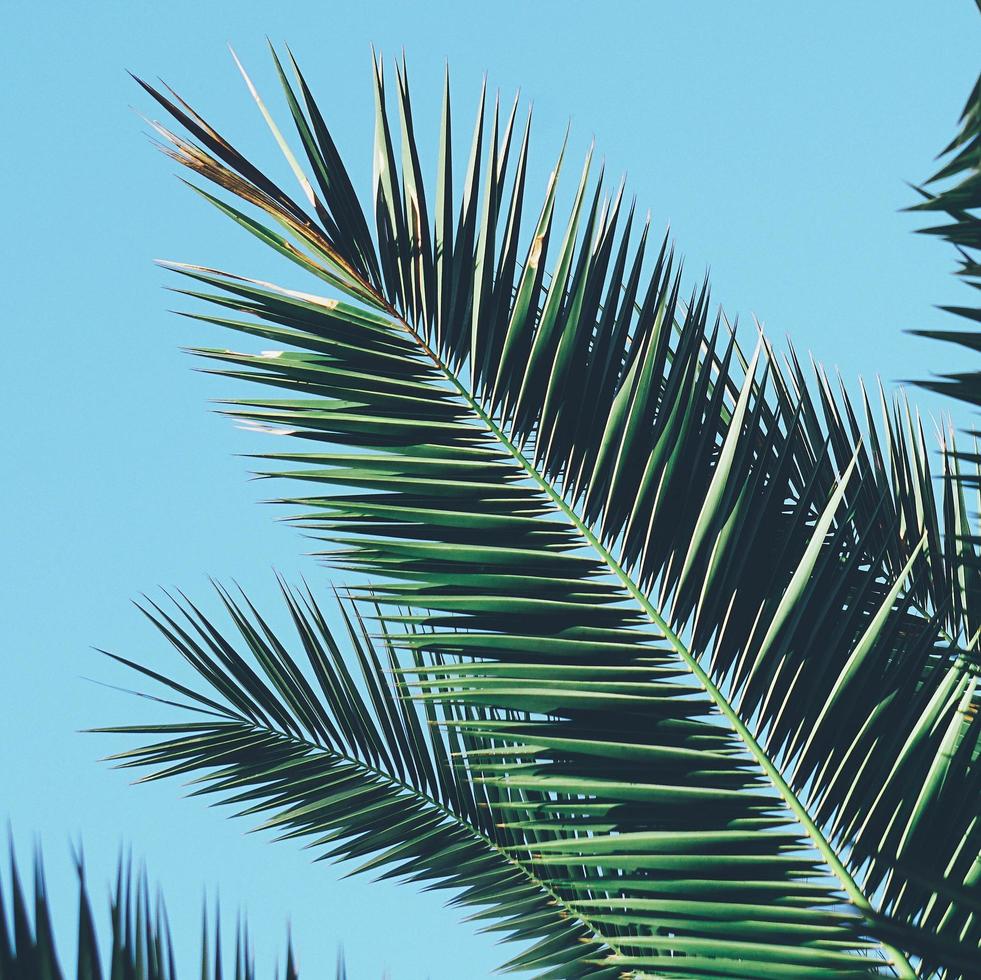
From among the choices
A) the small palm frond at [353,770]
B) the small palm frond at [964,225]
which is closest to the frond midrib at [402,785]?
the small palm frond at [353,770]

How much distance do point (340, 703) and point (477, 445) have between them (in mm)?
917

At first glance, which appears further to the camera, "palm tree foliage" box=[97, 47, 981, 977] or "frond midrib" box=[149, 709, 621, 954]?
"frond midrib" box=[149, 709, 621, 954]

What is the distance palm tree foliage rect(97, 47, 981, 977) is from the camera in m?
1.79

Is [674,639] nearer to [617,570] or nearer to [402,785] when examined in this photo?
[617,570]

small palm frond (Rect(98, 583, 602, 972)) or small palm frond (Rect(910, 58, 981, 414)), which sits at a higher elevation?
small palm frond (Rect(910, 58, 981, 414))

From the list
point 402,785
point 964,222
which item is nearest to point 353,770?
point 402,785

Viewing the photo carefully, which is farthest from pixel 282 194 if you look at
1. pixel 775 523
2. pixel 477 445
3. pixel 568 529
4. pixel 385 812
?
pixel 385 812

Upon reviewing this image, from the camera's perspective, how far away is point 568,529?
6.83 ft

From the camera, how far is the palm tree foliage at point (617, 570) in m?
1.79

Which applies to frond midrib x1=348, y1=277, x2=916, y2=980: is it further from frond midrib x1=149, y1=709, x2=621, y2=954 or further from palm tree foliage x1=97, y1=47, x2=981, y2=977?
frond midrib x1=149, y1=709, x2=621, y2=954

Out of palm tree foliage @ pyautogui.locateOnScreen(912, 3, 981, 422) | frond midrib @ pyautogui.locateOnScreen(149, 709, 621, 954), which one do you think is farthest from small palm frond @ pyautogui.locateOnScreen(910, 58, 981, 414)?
frond midrib @ pyautogui.locateOnScreen(149, 709, 621, 954)

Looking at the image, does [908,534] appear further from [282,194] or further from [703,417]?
[282,194]

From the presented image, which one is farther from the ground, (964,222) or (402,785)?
(964,222)

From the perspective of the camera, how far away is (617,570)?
6.67 feet
